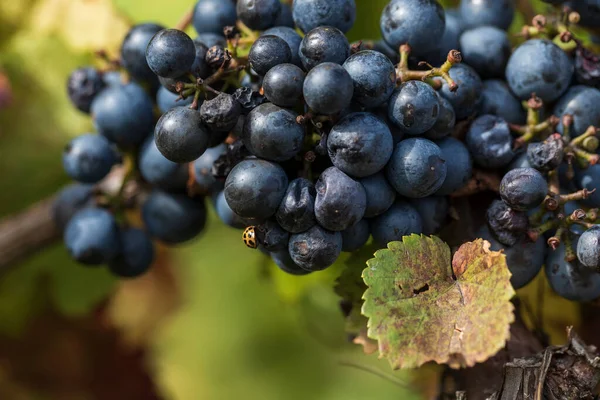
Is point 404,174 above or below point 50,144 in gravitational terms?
above

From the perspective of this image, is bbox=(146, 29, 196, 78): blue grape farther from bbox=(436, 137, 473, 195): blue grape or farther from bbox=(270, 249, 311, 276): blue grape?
bbox=(436, 137, 473, 195): blue grape

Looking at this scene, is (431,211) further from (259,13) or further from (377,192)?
(259,13)

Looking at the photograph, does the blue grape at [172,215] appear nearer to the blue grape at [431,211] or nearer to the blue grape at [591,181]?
the blue grape at [431,211]

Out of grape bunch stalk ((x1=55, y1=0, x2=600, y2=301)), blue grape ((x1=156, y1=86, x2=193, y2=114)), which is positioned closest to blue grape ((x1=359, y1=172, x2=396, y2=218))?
grape bunch stalk ((x1=55, y1=0, x2=600, y2=301))

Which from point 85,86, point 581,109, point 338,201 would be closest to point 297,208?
point 338,201

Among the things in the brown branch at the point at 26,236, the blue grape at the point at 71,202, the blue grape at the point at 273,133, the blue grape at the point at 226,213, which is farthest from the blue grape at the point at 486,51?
the brown branch at the point at 26,236

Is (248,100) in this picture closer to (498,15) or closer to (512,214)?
(512,214)

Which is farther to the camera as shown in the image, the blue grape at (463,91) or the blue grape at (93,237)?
the blue grape at (93,237)

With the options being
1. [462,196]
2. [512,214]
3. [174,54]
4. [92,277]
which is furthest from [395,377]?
[174,54]
